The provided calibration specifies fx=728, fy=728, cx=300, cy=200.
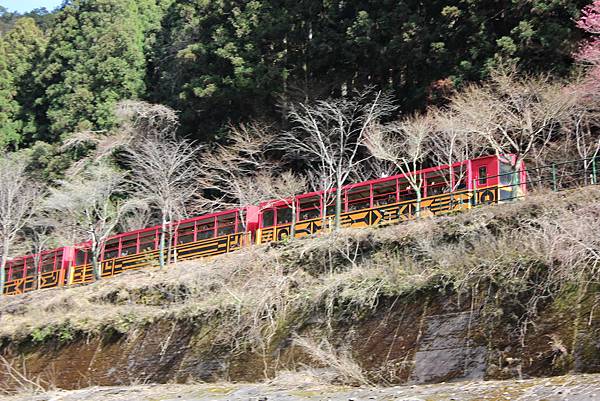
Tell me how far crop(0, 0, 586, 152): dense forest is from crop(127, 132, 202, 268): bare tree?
2.29 metres

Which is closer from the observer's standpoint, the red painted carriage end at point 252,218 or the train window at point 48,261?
the red painted carriage end at point 252,218

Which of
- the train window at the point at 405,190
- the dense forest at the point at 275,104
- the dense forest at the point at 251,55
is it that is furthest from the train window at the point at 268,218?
the dense forest at the point at 251,55

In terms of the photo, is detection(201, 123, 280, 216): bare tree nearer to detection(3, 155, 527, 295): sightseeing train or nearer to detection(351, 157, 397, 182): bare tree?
detection(3, 155, 527, 295): sightseeing train

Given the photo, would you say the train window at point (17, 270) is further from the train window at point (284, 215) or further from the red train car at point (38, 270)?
the train window at point (284, 215)

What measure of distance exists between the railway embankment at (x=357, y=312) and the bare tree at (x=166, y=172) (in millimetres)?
6382

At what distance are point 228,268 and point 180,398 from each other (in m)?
5.92

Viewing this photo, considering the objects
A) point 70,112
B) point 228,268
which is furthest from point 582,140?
point 70,112

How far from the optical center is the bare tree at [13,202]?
94.2 ft

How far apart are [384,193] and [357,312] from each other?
933 cm

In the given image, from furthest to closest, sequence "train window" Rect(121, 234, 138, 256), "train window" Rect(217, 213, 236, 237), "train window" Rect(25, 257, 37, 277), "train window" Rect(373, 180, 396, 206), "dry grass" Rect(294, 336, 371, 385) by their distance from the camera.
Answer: "train window" Rect(25, 257, 37, 277) < "train window" Rect(121, 234, 138, 256) < "train window" Rect(217, 213, 236, 237) < "train window" Rect(373, 180, 396, 206) < "dry grass" Rect(294, 336, 371, 385)

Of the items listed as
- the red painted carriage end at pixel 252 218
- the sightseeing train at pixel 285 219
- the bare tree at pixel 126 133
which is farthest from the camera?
the bare tree at pixel 126 133

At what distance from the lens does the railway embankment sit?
1275cm

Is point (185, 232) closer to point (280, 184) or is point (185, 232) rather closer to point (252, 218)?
point (252, 218)

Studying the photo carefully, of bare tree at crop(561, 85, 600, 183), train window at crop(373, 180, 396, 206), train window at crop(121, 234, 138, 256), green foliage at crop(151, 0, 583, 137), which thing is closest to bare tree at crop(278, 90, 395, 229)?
green foliage at crop(151, 0, 583, 137)
